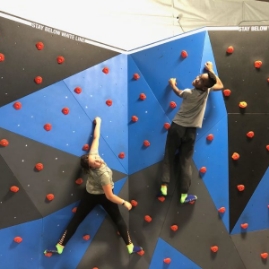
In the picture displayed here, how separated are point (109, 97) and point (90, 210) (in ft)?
3.41

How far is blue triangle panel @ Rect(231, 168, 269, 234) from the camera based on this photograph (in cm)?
298

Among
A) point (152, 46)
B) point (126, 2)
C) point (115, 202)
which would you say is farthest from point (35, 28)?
point (115, 202)

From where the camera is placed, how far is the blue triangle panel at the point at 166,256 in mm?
2951

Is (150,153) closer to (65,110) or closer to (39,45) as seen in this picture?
(65,110)

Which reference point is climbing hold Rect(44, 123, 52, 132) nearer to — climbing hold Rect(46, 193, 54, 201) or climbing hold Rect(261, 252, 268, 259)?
climbing hold Rect(46, 193, 54, 201)

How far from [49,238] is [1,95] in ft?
4.19

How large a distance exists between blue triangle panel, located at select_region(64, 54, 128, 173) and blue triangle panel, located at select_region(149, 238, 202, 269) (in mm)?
804

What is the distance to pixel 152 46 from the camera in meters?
2.95

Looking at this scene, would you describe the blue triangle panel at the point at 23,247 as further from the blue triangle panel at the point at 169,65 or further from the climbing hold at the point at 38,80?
the blue triangle panel at the point at 169,65

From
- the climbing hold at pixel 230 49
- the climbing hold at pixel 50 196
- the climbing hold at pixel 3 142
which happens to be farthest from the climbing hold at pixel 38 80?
the climbing hold at pixel 230 49

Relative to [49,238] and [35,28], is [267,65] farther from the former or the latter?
[49,238]

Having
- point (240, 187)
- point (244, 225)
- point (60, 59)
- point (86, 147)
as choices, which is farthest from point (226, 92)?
point (60, 59)

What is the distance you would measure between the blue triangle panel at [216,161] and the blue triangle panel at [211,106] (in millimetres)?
41

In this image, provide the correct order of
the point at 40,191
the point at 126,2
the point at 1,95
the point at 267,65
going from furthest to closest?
1. the point at 126,2
2. the point at 267,65
3. the point at 40,191
4. the point at 1,95
